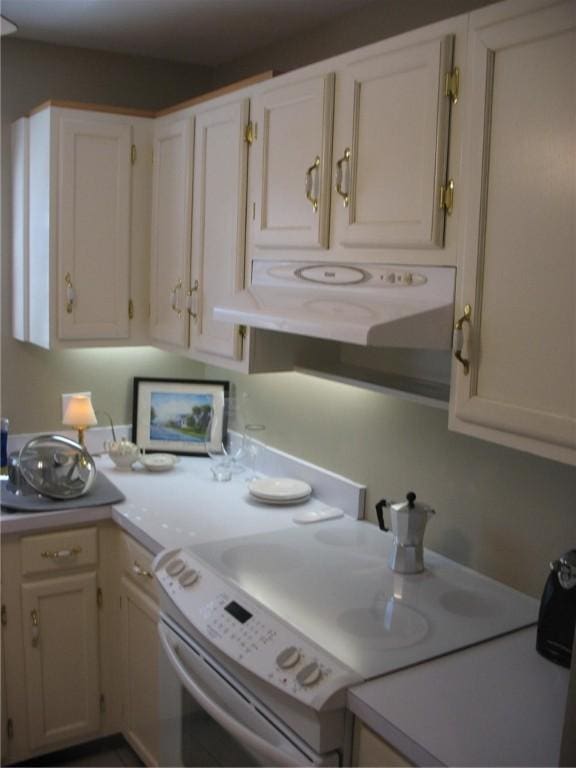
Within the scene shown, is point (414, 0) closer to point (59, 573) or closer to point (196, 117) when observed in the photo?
point (196, 117)

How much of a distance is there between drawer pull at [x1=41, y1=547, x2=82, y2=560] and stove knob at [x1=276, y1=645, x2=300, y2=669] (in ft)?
3.75

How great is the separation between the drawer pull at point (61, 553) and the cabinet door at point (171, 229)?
2.62ft

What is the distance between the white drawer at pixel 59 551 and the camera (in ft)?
8.54

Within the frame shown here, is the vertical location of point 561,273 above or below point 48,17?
below

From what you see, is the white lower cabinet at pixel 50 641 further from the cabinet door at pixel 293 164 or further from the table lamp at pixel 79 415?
the cabinet door at pixel 293 164

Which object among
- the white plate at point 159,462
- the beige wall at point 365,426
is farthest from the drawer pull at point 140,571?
the beige wall at point 365,426

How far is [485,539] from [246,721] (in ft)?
2.54

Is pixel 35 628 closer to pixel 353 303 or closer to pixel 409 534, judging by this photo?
pixel 409 534

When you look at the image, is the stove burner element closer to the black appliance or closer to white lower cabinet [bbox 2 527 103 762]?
the black appliance

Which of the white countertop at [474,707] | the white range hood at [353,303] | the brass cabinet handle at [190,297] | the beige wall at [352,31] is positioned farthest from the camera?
the brass cabinet handle at [190,297]

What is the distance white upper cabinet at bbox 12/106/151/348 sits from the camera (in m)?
2.90

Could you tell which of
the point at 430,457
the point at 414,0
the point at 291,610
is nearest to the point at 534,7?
the point at 414,0

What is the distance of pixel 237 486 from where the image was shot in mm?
2928

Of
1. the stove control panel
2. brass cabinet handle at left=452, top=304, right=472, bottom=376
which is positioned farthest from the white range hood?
the stove control panel
